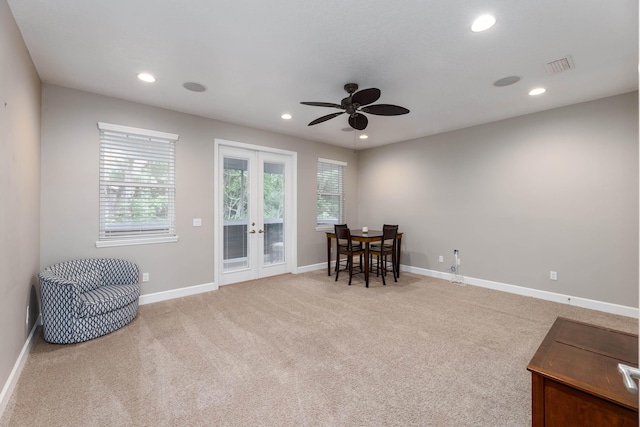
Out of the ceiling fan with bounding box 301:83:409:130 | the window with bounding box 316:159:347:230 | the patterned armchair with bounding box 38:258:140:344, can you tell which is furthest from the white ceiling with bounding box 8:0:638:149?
the window with bounding box 316:159:347:230

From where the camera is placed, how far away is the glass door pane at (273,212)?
208 inches

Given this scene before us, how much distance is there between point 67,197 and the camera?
3328mm

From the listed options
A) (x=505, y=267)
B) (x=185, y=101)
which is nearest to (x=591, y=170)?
(x=505, y=267)

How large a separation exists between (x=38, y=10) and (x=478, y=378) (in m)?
4.20

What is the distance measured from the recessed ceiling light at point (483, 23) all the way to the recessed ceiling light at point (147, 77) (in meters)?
3.08

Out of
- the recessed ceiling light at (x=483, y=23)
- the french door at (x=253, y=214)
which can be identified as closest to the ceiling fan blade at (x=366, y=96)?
the recessed ceiling light at (x=483, y=23)

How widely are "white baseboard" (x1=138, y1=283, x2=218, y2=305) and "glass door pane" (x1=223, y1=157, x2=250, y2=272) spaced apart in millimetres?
435

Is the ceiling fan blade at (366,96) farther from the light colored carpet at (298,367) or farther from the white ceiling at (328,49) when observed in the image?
the light colored carpet at (298,367)

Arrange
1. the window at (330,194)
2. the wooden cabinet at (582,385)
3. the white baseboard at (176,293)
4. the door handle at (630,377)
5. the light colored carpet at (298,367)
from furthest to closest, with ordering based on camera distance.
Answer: the window at (330,194) → the white baseboard at (176,293) → the light colored carpet at (298,367) → the wooden cabinet at (582,385) → the door handle at (630,377)

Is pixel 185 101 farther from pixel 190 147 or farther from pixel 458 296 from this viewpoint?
pixel 458 296

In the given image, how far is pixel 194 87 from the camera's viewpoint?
11.0ft

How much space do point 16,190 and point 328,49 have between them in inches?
109

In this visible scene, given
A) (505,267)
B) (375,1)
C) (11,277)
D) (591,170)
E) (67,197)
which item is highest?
(375,1)

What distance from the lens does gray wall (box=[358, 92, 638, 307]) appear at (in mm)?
3576
